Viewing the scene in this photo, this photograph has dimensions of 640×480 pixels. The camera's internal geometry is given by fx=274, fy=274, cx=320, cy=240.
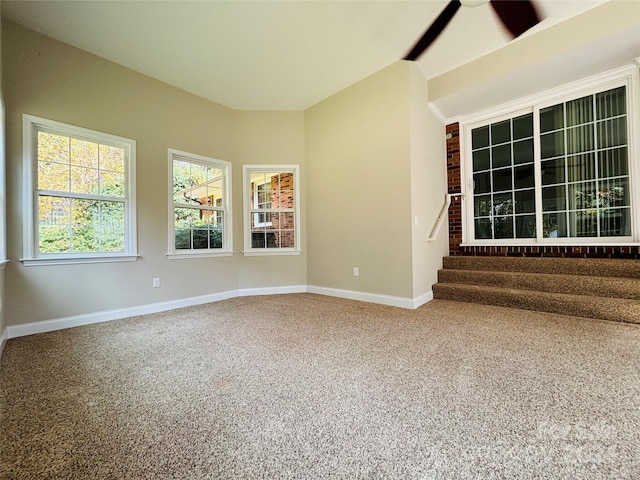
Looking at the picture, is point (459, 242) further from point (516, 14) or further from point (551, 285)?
point (516, 14)

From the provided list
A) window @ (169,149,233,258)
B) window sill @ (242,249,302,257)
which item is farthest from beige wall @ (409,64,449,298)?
window @ (169,149,233,258)

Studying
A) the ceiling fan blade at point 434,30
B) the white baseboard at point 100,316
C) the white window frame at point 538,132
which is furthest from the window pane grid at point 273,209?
the white window frame at point 538,132

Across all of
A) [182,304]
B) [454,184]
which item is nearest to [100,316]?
[182,304]

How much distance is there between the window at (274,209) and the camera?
4.54 metres

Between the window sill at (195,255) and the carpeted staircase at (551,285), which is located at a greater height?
the window sill at (195,255)

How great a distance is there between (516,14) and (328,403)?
3841 millimetres

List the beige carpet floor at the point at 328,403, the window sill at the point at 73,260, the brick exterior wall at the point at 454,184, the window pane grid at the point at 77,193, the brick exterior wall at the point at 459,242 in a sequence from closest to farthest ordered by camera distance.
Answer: the beige carpet floor at the point at 328,403, the window sill at the point at 73,260, the window pane grid at the point at 77,193, the brick exterior wall at the point at 459,242, the brick exterior wall at the point at 454,184

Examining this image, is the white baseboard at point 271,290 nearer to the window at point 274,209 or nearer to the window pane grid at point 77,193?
the window at point 274,209

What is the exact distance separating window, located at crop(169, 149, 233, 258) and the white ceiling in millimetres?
1074

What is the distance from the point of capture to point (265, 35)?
113 inches

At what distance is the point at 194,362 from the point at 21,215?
7.71 feet

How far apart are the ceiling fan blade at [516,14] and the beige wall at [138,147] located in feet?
Answer: 9.26

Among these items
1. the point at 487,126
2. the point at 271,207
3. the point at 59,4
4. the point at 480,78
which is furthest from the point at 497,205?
the point at 59,4

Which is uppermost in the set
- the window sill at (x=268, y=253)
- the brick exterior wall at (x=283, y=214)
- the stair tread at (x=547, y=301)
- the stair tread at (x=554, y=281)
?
the brick exterior wall at (x=283, y=214)
